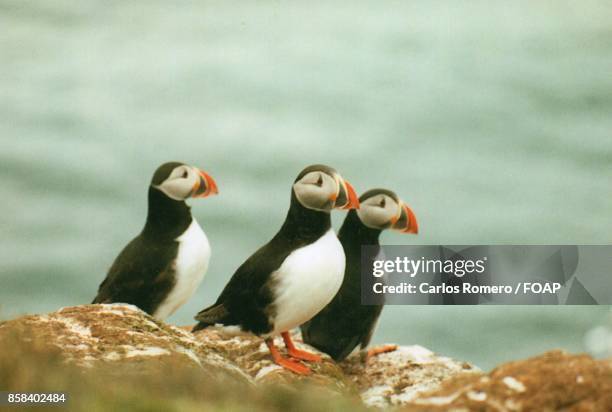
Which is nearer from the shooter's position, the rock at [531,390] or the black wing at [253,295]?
the rock at [531,390]

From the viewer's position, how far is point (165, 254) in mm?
6223

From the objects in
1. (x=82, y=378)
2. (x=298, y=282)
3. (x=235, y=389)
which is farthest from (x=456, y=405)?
(x=298, y=282)

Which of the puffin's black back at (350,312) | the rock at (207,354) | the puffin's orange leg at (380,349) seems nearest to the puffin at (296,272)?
the rock at (207,354)

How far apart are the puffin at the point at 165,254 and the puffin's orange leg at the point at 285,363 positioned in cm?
71

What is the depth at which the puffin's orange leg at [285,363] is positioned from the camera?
582 cm

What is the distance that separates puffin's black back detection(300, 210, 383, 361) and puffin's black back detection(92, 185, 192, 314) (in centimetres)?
107

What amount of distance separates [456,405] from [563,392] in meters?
0.46

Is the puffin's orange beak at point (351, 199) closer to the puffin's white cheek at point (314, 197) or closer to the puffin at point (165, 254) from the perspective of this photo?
the puffin's white cheek at point (314, 197)

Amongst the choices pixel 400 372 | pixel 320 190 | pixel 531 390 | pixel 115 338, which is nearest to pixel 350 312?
pixel 400 372

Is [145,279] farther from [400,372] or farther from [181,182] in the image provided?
[400,372]

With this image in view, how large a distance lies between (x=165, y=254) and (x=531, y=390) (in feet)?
10.3

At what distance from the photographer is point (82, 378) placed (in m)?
3.93

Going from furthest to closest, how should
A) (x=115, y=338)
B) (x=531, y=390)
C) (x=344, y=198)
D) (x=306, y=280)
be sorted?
(x=344, y=198) → (x=306, y=280) → (x=115, y=338) → (x=531, y=390)

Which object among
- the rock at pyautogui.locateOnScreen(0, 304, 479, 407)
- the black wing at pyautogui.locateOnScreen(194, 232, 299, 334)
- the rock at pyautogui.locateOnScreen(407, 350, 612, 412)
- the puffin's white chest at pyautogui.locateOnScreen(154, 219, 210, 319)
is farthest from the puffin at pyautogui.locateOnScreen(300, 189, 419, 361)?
the rock at pyautogui.locateOnScreen(407, 350, 612, 412)
